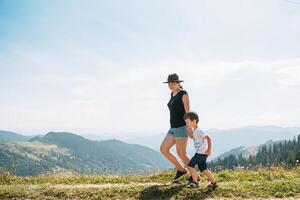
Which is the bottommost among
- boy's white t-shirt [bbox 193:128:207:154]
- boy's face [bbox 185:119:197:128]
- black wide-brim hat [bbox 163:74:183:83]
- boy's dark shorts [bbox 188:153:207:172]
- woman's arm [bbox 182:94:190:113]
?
boy's dark shorts [bbox 188:153:207:172]

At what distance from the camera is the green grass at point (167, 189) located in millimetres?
11711

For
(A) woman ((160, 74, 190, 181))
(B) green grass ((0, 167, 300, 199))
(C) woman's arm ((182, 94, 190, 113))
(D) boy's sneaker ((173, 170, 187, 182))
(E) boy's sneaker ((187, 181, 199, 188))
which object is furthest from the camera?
(D) boy's sneaker ((173, 170, 187, 182))

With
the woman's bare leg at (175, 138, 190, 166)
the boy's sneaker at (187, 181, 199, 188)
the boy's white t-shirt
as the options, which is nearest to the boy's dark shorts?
the boy's white t-shirt

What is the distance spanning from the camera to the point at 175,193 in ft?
38.2

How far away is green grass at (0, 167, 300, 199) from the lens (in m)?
11.7

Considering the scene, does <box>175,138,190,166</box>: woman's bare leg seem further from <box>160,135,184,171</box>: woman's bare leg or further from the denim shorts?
<box>160,135,184,171</box>: woman's bare leg

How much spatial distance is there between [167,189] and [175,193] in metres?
0.37

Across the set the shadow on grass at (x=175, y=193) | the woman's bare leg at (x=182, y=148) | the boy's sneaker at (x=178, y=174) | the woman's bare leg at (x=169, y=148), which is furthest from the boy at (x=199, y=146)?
the boy's sneaker at (x=178, y=174)

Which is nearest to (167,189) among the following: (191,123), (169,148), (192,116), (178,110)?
(169,148)

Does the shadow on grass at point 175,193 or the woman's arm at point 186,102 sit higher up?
the woman's arm at point 186,102

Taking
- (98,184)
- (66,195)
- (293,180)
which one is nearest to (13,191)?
(66,195)

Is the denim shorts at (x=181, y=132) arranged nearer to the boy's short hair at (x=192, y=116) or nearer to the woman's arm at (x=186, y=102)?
the woman's arm at (x=186, y=102)

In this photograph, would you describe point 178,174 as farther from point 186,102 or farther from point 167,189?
point 186,102

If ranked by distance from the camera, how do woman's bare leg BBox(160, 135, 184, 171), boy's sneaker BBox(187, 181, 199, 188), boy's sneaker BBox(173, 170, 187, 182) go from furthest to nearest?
1. boy's sneaker BBox(173, 170, 187, 182)
2. woman's bare leg BBox(160, 135, 184, 171)
3. boy's sneaker BBox(187, 181, 199, 188)
